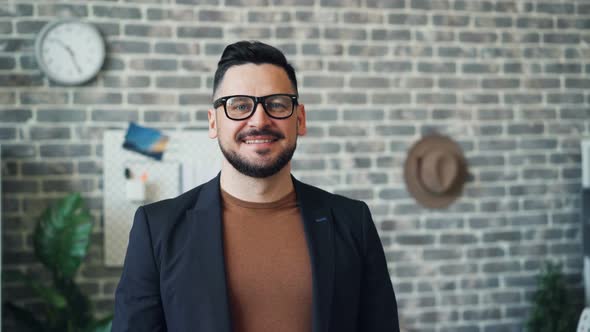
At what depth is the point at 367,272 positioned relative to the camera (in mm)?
1343

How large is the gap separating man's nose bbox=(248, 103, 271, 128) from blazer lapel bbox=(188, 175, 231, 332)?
22 centimetres

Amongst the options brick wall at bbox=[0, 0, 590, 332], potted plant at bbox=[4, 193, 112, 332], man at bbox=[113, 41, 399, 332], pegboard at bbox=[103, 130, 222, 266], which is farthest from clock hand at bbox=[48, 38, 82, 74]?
man at bbox=[113, 41, 399, 332]

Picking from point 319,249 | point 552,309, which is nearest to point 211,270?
point 319,249

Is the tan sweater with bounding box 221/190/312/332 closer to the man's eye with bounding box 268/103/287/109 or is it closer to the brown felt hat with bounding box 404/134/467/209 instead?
the man's eye with bounding box 268/103/287/109

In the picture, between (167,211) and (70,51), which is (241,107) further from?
(70,51)

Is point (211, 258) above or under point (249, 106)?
under

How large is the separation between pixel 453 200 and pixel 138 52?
1.87 metres

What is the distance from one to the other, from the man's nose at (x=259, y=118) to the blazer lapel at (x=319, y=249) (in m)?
0.23

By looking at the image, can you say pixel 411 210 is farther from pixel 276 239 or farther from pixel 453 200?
pixel 276 239

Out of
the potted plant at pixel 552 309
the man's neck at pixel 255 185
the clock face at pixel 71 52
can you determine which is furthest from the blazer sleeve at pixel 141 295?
the potted plant at pixel 552 309

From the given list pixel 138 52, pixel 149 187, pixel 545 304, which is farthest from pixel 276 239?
pixel 545 304

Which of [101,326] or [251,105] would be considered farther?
[101,326]

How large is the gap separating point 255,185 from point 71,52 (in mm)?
1777

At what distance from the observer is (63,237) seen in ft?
7.84
